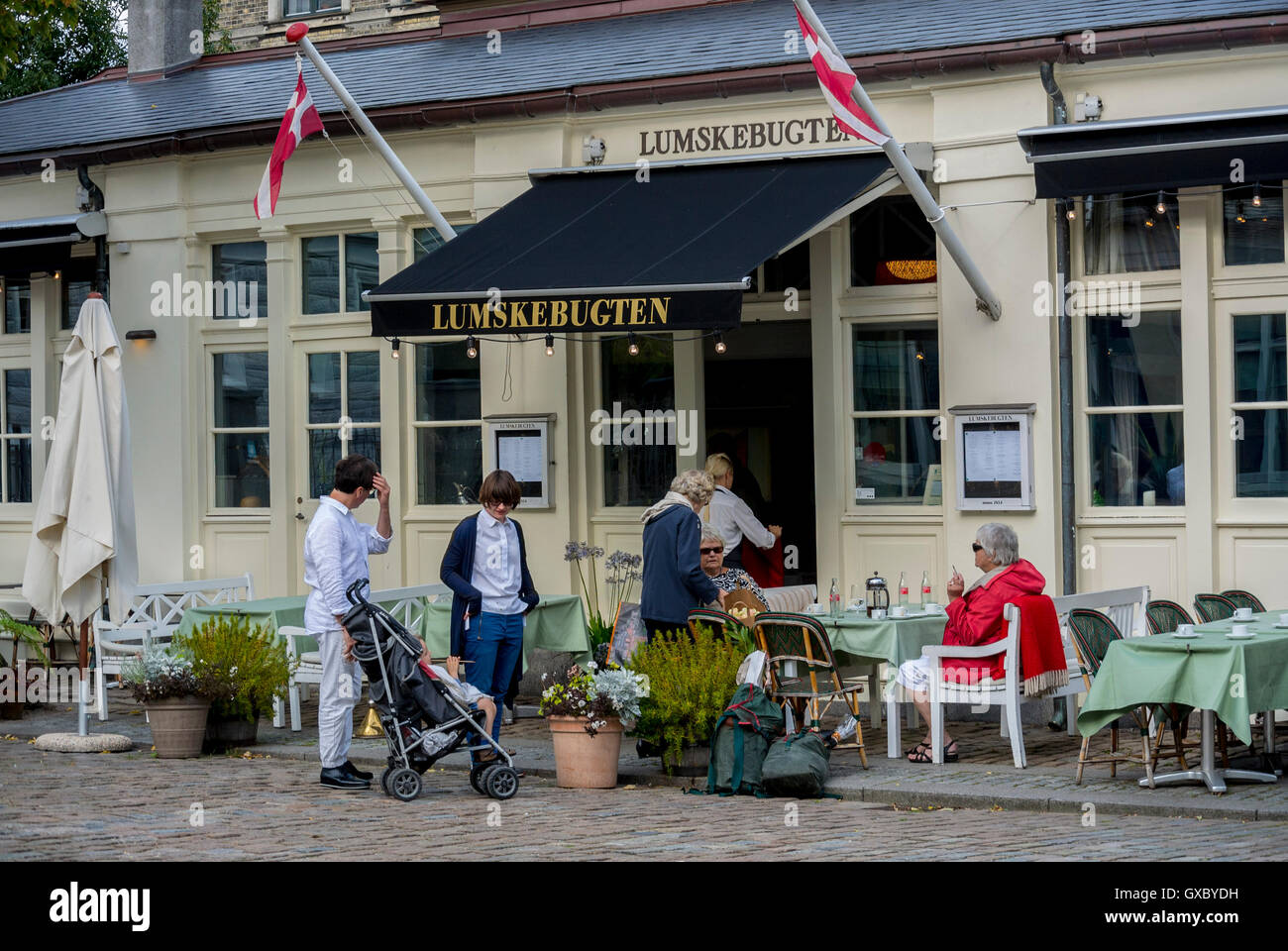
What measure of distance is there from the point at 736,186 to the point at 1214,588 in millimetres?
4255

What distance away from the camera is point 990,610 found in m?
10.1

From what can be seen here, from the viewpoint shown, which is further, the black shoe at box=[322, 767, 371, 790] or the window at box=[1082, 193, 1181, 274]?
the window at box=[1082, 193, 1181, 274]

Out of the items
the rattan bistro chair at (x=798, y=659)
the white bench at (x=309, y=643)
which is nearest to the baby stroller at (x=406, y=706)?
the rattan bistro chair at (x=798, y=659)

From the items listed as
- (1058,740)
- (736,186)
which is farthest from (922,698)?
(736,186)

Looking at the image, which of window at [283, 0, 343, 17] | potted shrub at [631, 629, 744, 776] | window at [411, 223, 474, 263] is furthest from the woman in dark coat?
window at [283, 0, 343, 17]

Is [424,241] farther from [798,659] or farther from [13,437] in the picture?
[798,659]

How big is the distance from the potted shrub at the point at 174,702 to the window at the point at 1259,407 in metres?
6.74

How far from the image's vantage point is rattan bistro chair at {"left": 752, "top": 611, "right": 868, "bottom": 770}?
10164 mm

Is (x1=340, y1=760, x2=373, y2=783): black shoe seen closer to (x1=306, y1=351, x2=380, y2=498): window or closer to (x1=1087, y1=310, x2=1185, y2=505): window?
(x1=306, y1=351, x2=380, y2=498): window

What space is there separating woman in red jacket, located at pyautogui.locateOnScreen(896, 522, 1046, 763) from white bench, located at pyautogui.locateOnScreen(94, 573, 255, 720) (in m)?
5.06

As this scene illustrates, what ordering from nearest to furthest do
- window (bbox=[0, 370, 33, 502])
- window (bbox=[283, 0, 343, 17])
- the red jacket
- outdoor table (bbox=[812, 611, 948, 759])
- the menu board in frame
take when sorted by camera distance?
the red jacket, outdoor table (bbox=[812, 611, 948, 759]), the menu board in frame, window (bbox=[0, 370, 33, 502]), window (bbox=[283, 0, 343, 17])

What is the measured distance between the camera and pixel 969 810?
29.2 feet

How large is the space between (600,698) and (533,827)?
133 cm
